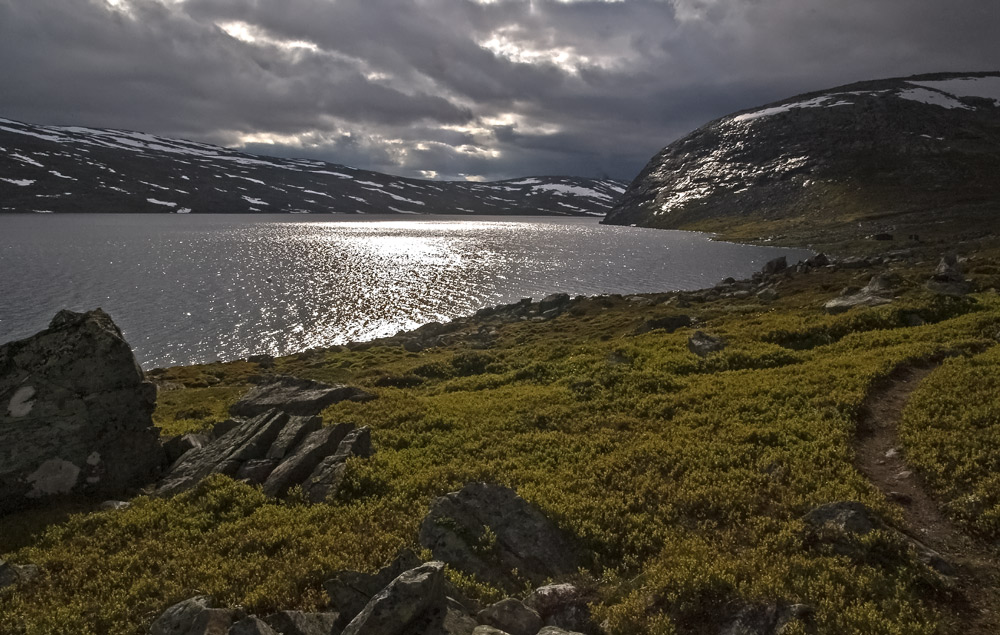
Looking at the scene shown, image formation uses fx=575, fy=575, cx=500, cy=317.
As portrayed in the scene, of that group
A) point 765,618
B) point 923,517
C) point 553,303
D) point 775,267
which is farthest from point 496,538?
point 775,267

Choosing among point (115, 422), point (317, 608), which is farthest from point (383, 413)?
point (317, 608)

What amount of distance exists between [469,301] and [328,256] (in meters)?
65.1

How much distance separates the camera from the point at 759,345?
34625 mm

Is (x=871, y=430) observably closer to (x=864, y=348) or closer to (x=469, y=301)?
(x=864, y=348)

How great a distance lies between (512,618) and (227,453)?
1493 centimetres

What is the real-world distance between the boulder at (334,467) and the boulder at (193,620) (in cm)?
631

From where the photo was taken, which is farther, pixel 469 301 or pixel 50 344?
pixel 469 301

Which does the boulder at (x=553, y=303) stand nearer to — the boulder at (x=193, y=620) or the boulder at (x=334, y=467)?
the boulder at (x=334, y=467)

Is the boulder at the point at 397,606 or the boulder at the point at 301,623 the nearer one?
the boulder at the point at 397,606

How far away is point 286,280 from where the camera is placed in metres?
102

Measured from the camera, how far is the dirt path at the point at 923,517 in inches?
445

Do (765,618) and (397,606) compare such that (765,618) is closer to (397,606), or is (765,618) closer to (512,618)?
(512,618)

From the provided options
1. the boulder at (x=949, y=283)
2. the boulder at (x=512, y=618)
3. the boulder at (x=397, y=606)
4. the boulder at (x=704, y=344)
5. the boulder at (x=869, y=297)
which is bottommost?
the boulder at (x=512, y=618)

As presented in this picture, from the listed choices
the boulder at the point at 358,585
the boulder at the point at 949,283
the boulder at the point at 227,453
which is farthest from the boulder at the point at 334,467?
the boulder at the point at 949,283
